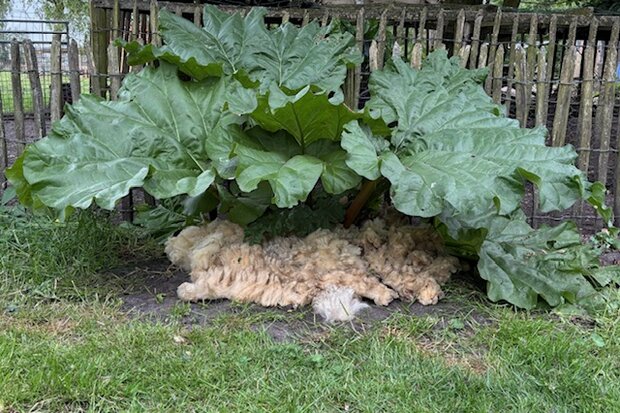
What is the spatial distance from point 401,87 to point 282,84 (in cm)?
65

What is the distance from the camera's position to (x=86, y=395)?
2059mm

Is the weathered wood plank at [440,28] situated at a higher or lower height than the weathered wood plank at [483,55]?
higher

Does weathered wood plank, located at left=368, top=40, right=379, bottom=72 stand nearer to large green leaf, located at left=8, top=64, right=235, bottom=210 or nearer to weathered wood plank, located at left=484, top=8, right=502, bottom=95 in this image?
weathered wood plank, located at left=484, top=8, right=502, bottom=95

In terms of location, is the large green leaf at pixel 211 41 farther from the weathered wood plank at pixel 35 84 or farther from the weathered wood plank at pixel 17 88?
the weathered wood plank at pixel 17 88

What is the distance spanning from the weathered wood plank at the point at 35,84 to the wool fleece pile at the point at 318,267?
4.32 feet

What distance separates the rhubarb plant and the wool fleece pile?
115 mm

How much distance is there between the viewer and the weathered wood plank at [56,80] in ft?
12.1

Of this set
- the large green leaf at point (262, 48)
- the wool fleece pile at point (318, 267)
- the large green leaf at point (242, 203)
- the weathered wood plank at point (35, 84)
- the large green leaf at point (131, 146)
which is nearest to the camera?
the large green leaf at point (131, 146)

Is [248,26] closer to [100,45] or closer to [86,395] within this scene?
[100,45]

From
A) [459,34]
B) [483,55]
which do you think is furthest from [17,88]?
[483,55]

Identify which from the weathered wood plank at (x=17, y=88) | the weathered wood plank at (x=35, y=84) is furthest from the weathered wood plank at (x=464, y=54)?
the weathered wood plank at (x=17, y=88)

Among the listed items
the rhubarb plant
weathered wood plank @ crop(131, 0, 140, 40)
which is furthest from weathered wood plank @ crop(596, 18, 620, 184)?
weathered wood plank @ crop(131, 0, 140, 40)

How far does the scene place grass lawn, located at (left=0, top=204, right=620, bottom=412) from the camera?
209 centimetres

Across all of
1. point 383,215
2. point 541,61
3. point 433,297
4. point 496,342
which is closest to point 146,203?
point 383,215
